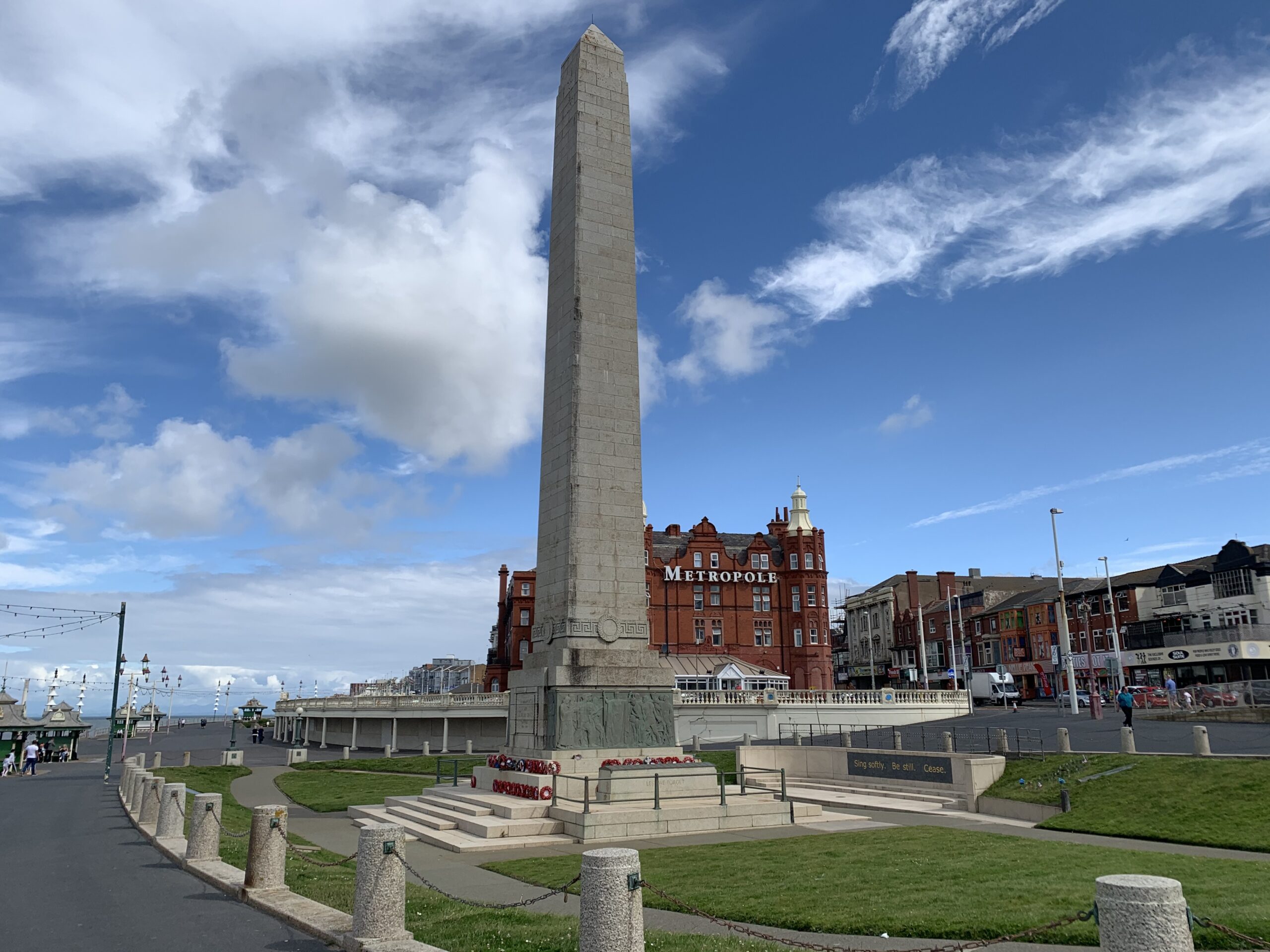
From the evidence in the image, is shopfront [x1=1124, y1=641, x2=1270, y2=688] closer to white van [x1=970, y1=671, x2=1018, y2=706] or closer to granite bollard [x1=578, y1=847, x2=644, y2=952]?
white van [x1=970, y1=671, x2=1018, y2=706]

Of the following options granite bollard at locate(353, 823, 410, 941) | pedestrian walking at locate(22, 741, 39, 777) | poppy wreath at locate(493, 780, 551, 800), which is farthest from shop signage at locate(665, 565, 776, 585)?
granite bollard at locate(353, 823, 410, 941)

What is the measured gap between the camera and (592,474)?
76.8ft

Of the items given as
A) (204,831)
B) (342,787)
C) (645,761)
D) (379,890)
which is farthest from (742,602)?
(379,890)

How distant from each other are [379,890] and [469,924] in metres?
1.70

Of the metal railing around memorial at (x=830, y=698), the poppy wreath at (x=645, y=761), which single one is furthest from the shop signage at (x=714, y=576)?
the poppy wreath at (x=645, y=761)

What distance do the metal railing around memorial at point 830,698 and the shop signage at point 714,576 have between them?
22.0 m

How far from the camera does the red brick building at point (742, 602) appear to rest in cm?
7731

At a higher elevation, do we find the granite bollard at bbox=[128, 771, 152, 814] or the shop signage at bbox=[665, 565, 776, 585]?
the shop signage at bbox=[665, 565, 776, 585]

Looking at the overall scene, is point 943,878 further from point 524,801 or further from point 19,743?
point 19,743

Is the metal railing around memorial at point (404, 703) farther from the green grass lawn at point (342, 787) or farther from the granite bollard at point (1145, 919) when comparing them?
the granite bollard at point (1145, 919)

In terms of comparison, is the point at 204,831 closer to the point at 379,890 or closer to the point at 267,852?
the point at 267,852

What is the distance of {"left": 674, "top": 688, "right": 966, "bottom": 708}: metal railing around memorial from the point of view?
5312 cm

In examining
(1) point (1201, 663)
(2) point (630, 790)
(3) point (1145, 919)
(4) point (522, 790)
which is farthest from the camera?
(1) point (1201, 663)

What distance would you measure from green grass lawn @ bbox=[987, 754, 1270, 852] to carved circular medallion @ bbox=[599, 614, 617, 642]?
11098 mm
